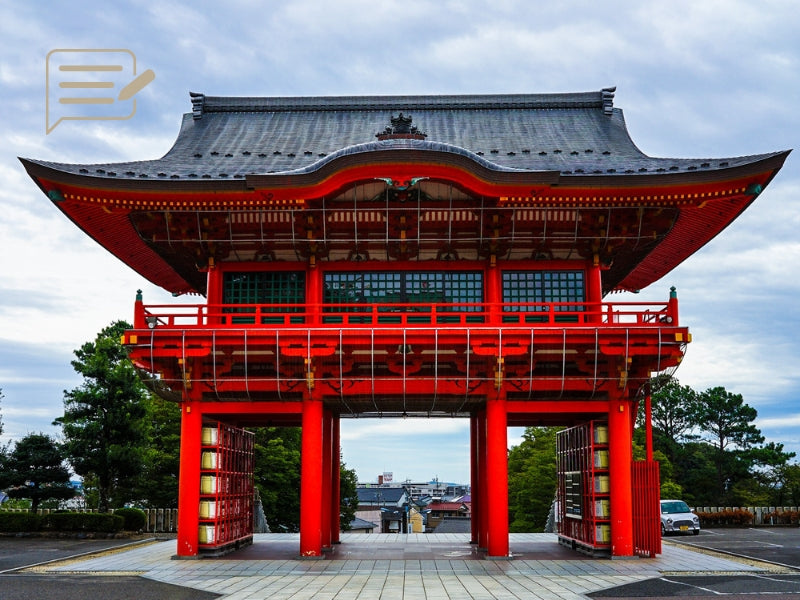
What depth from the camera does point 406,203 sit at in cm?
2084

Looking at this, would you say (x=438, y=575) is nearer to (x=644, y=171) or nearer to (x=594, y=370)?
(x=594, y=370)

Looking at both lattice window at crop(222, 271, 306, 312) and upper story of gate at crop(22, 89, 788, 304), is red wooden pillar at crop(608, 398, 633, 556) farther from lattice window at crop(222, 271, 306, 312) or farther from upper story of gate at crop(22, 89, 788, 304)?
lattice window at crop(222, 271, 306, 312)

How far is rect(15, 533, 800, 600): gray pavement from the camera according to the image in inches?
591

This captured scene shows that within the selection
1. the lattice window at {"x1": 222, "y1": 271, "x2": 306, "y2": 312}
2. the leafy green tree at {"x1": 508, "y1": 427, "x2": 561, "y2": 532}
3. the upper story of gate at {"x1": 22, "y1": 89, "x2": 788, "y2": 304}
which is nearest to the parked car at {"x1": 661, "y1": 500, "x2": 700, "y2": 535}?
the upper story of gate at {"x1": 22, "y1": 89, "x2": 788, "y2": 304}

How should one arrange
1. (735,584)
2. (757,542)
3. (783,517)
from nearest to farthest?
(735,584) → (757,542) → (783,517)

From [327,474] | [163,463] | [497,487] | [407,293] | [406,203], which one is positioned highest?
[406,203]

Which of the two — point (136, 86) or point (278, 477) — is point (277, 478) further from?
point (136, 86)

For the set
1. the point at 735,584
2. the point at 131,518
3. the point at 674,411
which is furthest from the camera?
the point at 674,411

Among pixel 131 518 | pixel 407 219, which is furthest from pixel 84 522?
pixel 407 219

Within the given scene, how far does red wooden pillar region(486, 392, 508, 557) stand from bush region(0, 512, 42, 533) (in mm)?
19668

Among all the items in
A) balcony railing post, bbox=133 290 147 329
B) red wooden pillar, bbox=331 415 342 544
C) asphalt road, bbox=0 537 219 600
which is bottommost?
asphalt road, bbox=0 537 219 600

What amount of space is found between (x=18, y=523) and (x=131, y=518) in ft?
14.1

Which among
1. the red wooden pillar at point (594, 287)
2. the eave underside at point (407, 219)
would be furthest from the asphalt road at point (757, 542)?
the eave underside at point (407, 219)

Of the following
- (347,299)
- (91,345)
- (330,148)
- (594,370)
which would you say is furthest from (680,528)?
(91,345)
